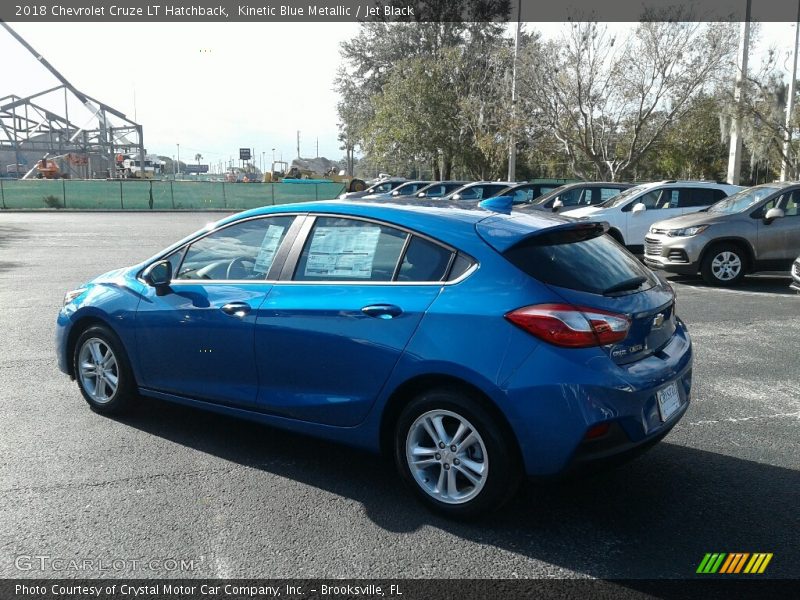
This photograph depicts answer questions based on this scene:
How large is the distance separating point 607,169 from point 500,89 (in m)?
5.99

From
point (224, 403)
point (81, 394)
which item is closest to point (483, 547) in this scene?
point (224, 403)

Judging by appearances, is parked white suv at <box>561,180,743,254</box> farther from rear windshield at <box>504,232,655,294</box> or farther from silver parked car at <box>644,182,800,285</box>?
rear windshield at <box>504,232,655,294</box>

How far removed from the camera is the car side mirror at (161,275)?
4766 mm

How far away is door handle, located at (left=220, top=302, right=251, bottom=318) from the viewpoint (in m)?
4.28

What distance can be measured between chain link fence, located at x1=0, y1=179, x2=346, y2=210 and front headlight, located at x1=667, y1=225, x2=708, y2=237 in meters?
33.0

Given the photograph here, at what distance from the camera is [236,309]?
14.2 feet

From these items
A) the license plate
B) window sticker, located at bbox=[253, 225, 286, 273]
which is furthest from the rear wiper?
window sticker, located at bbox=[253, 225, 286, 273]

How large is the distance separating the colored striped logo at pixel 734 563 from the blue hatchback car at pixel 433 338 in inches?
22.9

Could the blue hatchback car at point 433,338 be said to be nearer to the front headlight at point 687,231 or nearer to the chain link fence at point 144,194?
the front headlight at point 687,231

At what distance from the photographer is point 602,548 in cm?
344

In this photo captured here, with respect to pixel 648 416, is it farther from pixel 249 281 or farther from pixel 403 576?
pixel 249 281

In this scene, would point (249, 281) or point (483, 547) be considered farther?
point (249, 281)

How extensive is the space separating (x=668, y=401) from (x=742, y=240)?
8.90 metres

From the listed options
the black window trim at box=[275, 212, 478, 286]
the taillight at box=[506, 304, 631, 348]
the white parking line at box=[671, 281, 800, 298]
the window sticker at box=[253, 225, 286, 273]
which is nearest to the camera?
the taillight at box=[506, 304, 631, 348]
